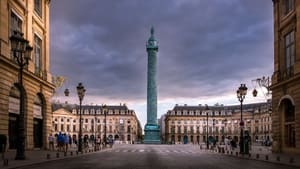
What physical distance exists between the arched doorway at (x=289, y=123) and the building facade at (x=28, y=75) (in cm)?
2595

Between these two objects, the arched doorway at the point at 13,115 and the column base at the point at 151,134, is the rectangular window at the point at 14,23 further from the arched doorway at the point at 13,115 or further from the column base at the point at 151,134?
the column base at the point at 151,134

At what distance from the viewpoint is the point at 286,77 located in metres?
54.8

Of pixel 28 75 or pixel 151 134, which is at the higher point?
pixel 28 75

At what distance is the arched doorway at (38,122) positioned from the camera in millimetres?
56938

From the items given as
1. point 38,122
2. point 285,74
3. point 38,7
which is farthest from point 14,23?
point 285,74

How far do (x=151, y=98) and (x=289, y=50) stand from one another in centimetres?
10667

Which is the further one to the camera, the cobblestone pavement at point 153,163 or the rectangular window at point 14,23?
the rectangular window at point 14,23

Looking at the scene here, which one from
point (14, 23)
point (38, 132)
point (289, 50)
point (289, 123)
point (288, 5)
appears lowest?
point (38, 132)

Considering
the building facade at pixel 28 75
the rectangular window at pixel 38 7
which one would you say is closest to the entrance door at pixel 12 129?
the building facade at pixel 28 75

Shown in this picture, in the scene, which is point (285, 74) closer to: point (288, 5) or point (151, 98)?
point (288, 5)

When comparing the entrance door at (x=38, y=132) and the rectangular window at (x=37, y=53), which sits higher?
the rectangular window at (x=37, y=53)

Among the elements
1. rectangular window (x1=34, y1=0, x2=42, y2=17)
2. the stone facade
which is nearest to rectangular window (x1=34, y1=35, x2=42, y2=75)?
rectangular window (x1=34, y1=0, x2=42, y2=17)

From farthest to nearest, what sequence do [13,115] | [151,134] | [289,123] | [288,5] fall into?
1. [151,134]
2. [288,5]
3. [289,123]
4. [13,115]

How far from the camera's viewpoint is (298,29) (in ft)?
167
